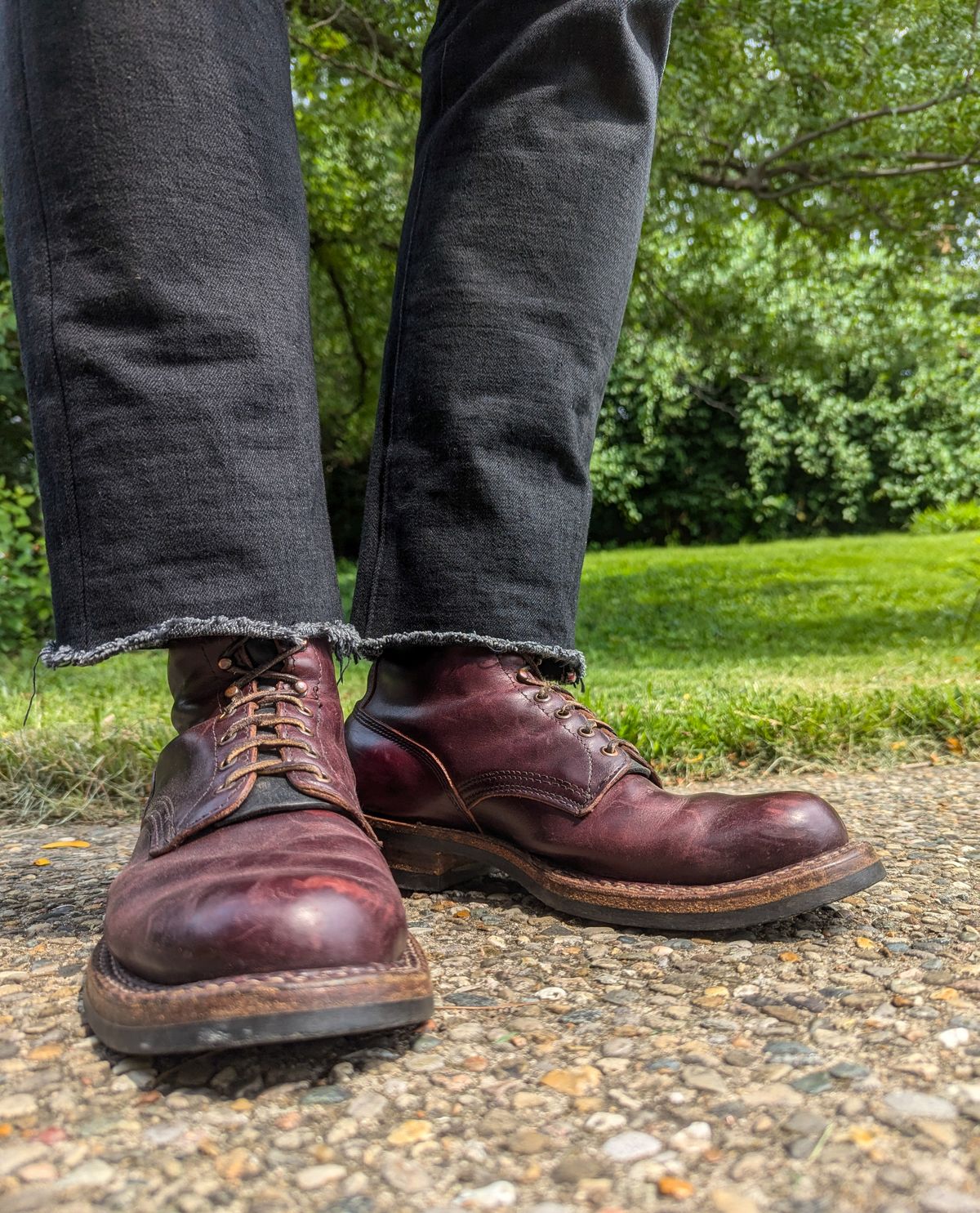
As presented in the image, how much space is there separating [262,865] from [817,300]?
9.48 m

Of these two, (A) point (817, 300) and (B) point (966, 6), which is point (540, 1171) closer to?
(B) point (966, 6)

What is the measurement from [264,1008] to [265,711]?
0.35 m

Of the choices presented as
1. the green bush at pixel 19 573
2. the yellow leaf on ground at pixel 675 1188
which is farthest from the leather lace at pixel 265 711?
the green bush at pixel 19 573

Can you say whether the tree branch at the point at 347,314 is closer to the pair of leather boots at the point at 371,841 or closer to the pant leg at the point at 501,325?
the pant leg at the point at 501,325

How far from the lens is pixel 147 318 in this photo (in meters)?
1.05

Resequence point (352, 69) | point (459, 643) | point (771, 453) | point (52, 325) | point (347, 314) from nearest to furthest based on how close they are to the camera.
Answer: point (52, 325)
point (459, 643)
point (352, 69)
point (347, 314)
point (771, 453)

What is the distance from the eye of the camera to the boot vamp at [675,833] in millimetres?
1139

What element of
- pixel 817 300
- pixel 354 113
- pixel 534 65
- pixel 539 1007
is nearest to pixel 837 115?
pixel 354 113

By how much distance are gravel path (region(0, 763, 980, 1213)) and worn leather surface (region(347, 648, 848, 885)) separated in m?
0.10

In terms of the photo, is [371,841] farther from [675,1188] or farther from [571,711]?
[675,1188]

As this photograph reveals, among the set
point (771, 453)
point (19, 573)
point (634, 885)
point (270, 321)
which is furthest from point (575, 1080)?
point (771, 453)

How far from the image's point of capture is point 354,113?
21.9 feet

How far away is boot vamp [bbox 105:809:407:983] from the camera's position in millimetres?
857

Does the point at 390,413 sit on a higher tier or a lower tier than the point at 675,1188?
higher
